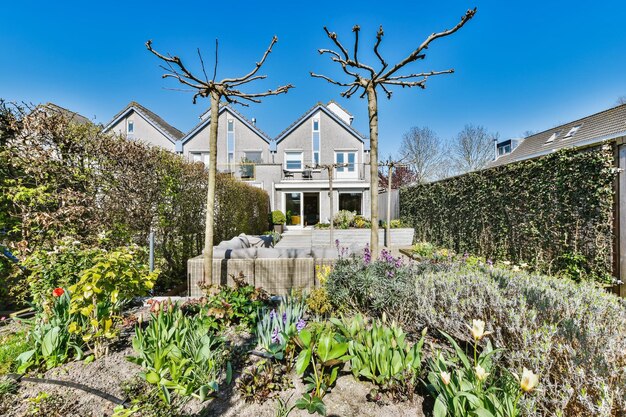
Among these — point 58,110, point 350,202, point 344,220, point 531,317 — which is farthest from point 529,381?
point 350,202

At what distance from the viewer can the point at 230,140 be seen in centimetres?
1903

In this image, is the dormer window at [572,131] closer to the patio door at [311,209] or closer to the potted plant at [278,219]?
the patio door at [311,209]

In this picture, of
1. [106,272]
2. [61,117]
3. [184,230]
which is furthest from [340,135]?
[106,272]

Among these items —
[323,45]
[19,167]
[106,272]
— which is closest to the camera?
[106,272]

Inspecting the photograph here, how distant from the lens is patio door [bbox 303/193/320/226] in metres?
18.4

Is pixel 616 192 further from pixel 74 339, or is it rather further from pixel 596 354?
pixel 74 339

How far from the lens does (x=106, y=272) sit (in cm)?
256

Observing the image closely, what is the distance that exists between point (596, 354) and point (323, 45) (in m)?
4.88

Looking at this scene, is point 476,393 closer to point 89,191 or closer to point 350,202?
point 89,191

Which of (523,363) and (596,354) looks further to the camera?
(523,363)

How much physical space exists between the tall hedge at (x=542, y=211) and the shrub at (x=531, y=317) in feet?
9.17

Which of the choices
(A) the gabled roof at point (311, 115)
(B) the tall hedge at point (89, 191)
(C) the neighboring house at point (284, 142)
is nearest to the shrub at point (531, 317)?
(B) the tall hedge at point (89, 191)

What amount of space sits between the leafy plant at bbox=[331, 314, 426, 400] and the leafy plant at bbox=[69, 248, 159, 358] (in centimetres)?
220

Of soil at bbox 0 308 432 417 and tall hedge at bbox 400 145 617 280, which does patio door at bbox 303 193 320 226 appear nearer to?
tall hedge at bbox 400 145 617 280
